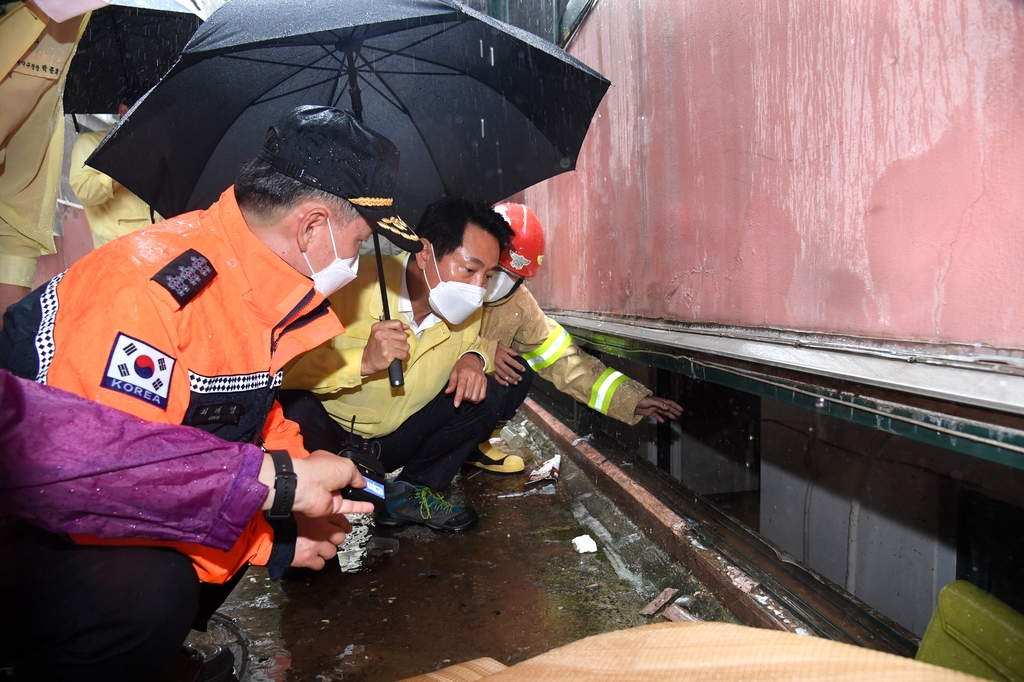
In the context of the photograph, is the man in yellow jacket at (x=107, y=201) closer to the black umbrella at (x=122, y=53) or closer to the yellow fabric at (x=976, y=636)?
the black umbrella at (x=122, y=53)

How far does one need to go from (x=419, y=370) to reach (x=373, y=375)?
21 cm

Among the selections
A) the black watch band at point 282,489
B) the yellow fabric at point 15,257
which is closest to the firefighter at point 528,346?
the black watch band at point 282,489

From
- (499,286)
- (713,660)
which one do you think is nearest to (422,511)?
(499,286)

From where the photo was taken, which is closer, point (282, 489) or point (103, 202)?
point (282, 489)

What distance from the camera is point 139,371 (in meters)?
1.29

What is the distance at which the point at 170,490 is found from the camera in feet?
4.00

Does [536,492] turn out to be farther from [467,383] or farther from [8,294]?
[8,294]

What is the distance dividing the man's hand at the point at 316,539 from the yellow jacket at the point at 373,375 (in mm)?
675

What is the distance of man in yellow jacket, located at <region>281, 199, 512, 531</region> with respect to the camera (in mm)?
2508

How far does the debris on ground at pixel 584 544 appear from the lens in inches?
100.0

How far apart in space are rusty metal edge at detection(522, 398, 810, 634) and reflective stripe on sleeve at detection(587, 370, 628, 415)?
366mm

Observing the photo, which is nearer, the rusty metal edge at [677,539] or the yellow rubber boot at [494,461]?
the rusty metal edge at [677,539]

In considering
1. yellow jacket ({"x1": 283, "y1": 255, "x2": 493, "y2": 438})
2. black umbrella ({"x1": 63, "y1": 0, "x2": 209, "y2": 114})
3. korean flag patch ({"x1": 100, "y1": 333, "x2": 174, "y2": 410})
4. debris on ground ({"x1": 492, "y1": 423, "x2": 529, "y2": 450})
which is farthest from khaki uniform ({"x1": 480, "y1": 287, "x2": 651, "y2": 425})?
black umbrella ({"x1": 63, "y1": 0, "x2": 209, "y2": 114})

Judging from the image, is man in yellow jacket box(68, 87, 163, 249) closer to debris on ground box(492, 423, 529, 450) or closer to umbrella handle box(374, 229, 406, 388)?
umbrella handle box(374, 229, 406, 388)
